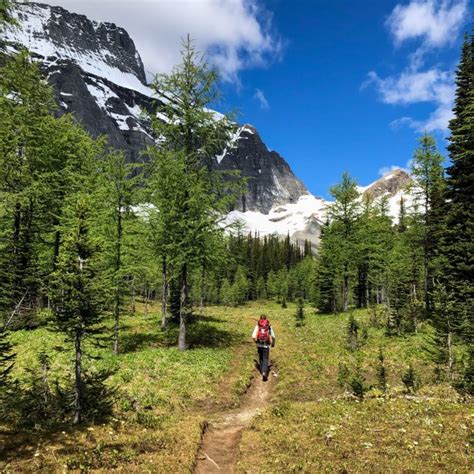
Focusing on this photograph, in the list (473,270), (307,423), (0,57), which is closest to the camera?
(0,57)

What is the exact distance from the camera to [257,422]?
11.5 meters

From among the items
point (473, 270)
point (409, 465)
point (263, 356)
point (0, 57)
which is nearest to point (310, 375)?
point (263, 356)

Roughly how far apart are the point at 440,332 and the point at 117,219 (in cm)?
1859

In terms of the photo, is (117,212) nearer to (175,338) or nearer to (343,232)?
(175,338)

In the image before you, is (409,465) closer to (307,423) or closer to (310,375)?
(307,423)

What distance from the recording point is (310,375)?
18.3 meters

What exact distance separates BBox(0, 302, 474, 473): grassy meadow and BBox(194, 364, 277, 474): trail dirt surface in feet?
1.06

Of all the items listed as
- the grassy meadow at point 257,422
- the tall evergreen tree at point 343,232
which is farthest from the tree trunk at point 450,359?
the tall evergreen tree at point 343,232

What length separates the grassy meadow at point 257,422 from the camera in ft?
26.4

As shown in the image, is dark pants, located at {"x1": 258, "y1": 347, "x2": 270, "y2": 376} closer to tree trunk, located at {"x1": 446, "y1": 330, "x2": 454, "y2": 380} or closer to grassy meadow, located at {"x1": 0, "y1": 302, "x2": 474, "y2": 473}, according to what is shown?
grassy meadow, located at {"x1": 0, "y1": 302, "x2": 474, "y2": 473}

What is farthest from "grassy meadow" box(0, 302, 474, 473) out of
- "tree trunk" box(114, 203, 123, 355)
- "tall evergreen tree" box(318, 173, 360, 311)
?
"tall evergreen tree" box(318, 173, 360, 311)

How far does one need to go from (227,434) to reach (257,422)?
1.05 m

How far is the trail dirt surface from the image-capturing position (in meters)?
9.09

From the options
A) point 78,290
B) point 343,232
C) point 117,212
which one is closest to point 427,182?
point 343,232
